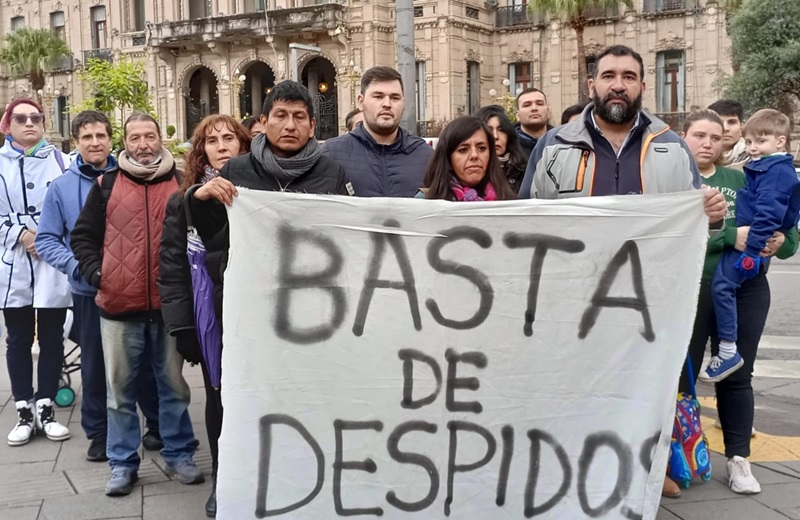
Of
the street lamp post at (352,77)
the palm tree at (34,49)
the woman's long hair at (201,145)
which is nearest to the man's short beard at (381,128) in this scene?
the woman's long hair at (201,145)

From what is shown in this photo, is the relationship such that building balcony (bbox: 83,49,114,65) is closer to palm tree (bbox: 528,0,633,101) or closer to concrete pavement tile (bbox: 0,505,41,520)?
palm tree (bbox: 528,0,633,101)

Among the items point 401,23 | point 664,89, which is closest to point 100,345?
point 401,23

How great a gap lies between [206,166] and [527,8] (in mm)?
30555

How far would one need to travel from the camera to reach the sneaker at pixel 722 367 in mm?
4094

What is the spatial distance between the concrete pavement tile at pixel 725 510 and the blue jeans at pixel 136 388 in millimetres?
2554

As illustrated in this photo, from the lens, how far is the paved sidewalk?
401 cm

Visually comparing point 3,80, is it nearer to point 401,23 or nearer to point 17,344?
point 401,23

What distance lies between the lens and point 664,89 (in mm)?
31844

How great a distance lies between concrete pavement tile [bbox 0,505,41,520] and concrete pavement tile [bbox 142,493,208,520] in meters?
0.51

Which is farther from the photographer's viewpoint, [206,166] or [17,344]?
[17,344]

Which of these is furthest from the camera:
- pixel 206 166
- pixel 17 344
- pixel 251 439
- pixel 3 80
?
pixel 3 80

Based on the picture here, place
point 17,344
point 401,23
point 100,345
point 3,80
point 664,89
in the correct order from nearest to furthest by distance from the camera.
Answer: point 100,345 < point 17,344 < point 401,23 < point 664,89 < point 3,80

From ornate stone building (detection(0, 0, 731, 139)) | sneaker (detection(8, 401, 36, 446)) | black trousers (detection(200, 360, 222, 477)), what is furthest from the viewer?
ornate stone building (detection(0, 0, 731, 139))

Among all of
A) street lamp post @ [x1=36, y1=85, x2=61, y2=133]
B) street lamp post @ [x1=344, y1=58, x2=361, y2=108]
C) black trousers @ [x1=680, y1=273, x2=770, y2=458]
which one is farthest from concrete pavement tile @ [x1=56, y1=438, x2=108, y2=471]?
street lamp post @ [x1=36, y1=85, x2=61, y2=133]
